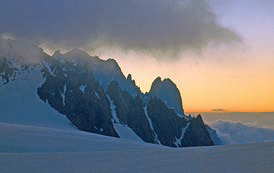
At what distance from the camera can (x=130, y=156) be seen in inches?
550

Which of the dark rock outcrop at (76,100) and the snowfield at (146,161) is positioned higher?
the dark rock outcrop at (76,100)

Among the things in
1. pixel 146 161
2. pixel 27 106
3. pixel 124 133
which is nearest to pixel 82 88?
pixel 124 133

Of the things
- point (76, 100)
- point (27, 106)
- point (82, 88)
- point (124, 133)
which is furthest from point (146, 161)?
point (124, 133)

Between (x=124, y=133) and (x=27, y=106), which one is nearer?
(x=27, y=106)

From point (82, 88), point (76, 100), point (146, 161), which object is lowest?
point (146, 161)

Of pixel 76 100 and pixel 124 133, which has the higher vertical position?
pixel 76 100

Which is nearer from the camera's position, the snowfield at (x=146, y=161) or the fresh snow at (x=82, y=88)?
the snowfield at (x=146, y=161)

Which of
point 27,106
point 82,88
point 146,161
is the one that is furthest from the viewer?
point 82,88

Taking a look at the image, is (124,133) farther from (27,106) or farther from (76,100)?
(27,106)

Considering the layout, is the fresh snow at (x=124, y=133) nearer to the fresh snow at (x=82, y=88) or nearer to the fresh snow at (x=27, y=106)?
the fresh snow at (x=82, y=88)

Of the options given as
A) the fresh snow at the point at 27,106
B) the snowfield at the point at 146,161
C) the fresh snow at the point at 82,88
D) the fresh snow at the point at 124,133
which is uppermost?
the fresh snow at the point at 82,88

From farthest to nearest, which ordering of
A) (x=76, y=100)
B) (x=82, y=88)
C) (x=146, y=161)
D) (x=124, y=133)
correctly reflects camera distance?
1. (x=124, y=133)
2. (x=82, y=88)
3. (x=76, y=100)
4. (x=146, y=161)

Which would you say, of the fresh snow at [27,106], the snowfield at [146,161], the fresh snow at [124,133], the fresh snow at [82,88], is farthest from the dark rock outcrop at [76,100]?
the snowfield at [146,161]

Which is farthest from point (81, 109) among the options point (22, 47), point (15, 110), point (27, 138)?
point (27, 138)
